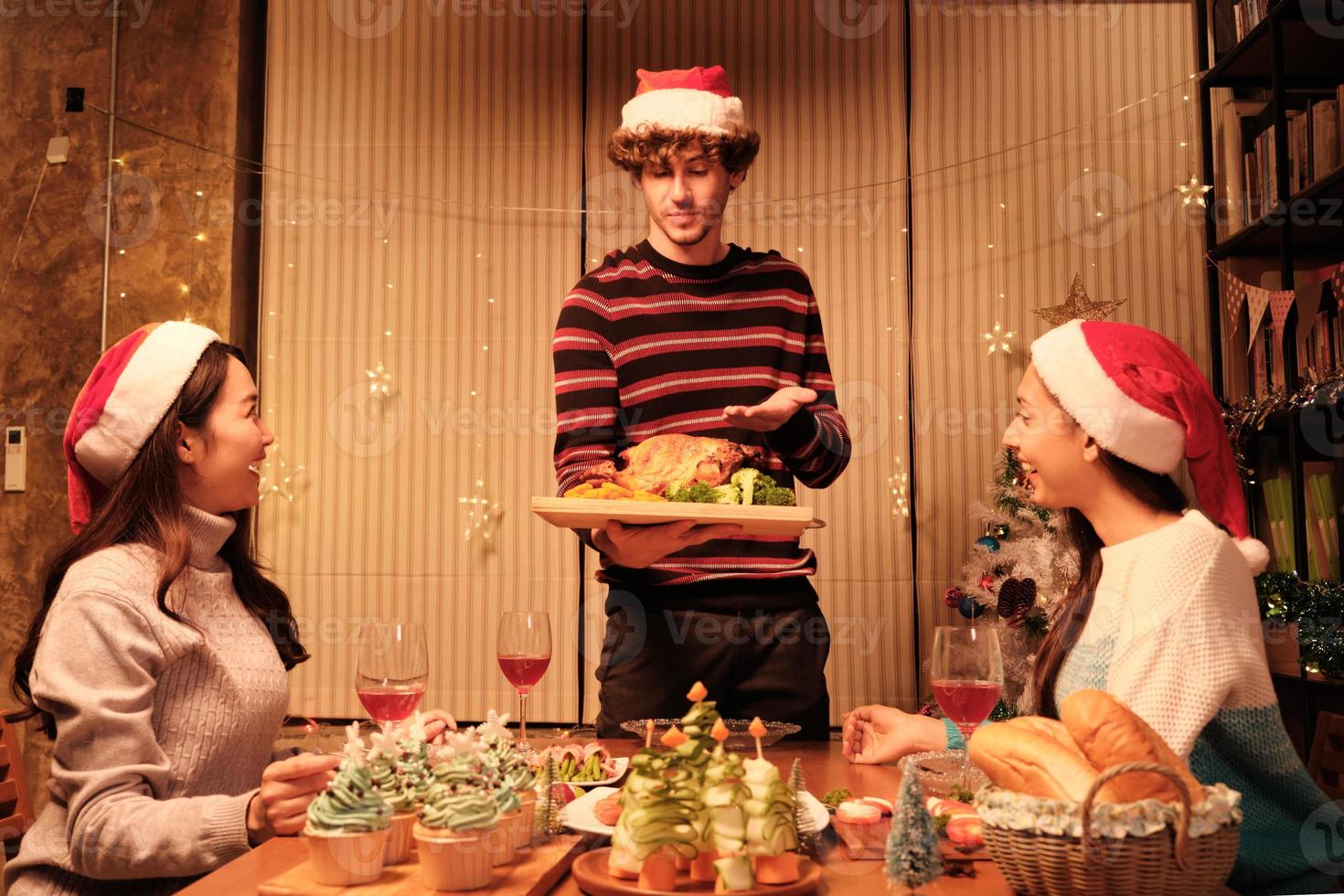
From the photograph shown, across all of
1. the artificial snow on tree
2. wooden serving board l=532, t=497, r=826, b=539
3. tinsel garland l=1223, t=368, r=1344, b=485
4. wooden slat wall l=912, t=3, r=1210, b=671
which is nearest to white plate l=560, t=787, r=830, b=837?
wooden serving board l=532, t=497, r=826, b=539

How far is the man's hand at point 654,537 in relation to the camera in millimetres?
1843

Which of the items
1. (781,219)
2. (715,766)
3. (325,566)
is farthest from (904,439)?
(715,766)

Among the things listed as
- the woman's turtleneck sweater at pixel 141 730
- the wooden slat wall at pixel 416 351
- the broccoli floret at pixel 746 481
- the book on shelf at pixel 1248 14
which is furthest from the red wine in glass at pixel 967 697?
the book on shelf at pixel 1248 14

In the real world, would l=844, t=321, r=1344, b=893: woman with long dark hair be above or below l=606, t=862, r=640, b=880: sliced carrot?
above

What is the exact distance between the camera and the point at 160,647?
4.82 feet

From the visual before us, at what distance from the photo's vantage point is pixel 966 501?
15.0 ft

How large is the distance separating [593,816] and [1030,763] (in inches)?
19.2

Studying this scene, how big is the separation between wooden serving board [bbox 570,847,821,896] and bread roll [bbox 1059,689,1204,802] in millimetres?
270

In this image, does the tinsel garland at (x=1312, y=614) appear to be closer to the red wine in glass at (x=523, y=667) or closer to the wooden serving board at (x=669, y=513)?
the wooden serving board at (x=669, y=513)

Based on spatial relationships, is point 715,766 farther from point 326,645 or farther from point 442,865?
point 326,645

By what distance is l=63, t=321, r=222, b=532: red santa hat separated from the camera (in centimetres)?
162

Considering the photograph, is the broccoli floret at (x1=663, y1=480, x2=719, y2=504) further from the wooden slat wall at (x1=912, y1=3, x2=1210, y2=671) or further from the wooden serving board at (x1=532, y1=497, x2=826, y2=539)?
the wooden slat wall at (x1=912, y1=3, x2=1210, y2=671)

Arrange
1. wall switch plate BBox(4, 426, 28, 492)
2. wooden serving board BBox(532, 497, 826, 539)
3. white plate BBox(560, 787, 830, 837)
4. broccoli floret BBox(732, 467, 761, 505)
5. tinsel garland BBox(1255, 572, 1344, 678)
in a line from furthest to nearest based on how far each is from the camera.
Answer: wall switch plate BBox(4, 426, 28, 492) → tinsel garland BBox(1255, 572, 1344, 678) → broccoli floret BBox(732, 467, 761, 505) → wooden serving board BBox(532, 497, 826, 539) → white plate BBox(560, 787, 830, 837)

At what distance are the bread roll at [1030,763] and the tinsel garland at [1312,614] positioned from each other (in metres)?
2.75
